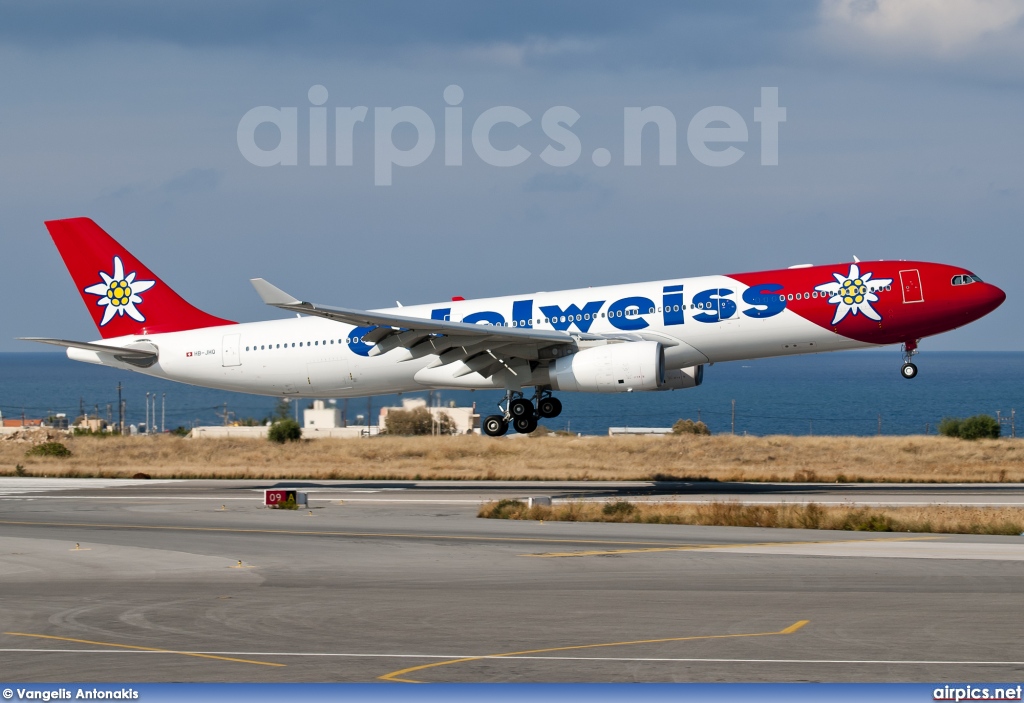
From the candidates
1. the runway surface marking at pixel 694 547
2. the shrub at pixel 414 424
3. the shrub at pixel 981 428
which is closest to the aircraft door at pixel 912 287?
the runway surface marking at pixel 694 547

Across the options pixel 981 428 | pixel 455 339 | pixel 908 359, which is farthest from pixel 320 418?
pixel 908 359

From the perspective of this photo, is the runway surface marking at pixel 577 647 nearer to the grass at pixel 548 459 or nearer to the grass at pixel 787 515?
the grass at pixel 787 515

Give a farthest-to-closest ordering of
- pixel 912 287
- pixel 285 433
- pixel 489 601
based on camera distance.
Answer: pixel 285 433, pixel 912 287, pixel 489 601

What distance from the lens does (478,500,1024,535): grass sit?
26750 millimetres

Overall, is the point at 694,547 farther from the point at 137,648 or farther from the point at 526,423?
the point at 526,423

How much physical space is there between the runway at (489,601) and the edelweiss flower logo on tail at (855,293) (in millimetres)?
11196

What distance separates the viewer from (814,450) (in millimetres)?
58250

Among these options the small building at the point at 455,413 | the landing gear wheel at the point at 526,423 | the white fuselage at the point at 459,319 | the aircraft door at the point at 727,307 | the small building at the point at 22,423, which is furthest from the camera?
the small building at the point at 22,423

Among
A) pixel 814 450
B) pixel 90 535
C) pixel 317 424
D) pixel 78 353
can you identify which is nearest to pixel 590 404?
pixel 317 424

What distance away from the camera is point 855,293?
35500mm

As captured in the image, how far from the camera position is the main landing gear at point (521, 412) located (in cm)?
3962

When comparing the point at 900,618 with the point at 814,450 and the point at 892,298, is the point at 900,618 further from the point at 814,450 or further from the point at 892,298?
the point at 814,450

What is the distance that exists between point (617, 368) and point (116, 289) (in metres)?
20.1

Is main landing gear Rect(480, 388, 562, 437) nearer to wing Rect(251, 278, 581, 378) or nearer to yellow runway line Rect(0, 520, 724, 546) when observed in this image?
wing Rect(251, 278, 581, 378)
